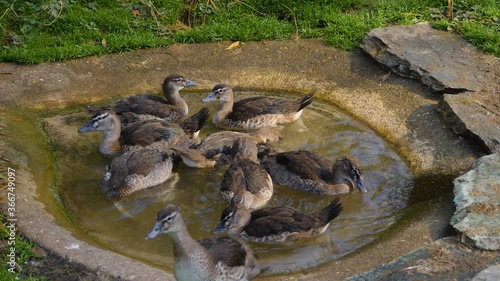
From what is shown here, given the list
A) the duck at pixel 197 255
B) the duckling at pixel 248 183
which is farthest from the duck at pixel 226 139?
the duck at pixel 197 255

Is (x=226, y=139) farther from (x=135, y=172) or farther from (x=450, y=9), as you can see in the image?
(x=450, y=9)

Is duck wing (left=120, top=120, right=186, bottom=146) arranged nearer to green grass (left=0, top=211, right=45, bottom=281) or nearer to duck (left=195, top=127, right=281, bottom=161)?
duck (left=195, top=127, right=281, bottom=161)

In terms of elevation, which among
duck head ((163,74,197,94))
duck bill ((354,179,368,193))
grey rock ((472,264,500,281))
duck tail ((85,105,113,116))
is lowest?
duck tail ((85,105,113,116))

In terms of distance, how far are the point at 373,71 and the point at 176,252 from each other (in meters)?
6.07

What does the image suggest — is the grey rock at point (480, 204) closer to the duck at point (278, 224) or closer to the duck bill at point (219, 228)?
the duck at point (278, 224)

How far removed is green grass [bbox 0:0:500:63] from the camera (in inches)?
516

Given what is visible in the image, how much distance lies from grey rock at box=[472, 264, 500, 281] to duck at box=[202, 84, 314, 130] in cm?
463

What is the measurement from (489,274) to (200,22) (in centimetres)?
787

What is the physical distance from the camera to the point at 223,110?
39.7 feet

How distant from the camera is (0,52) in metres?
12.8

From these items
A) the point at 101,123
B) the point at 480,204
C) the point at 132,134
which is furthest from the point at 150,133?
the point at 480,204

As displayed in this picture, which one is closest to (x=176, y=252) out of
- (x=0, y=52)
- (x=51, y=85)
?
(x=51, y=85)

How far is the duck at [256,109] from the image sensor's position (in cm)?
1179

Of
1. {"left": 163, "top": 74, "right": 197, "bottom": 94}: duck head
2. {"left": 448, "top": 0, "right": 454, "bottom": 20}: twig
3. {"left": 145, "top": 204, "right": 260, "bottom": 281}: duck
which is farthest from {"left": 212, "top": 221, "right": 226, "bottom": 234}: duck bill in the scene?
{"left": 448, "top": 0, "right": 454, "bottom": 20}: twig
